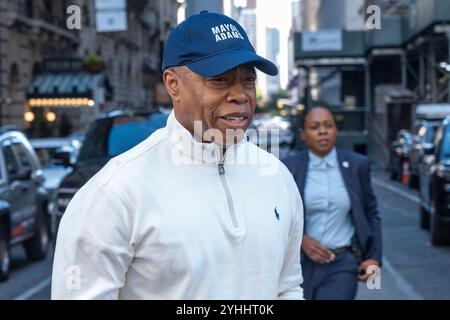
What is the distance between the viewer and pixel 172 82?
2.74 metres

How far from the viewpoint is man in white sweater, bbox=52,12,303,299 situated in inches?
95.7

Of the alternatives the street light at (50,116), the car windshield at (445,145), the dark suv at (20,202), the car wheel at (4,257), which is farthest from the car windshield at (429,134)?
the street light at (50,116)

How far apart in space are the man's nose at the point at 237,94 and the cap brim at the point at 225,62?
0.26 ft

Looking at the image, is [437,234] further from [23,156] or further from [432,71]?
[432,71]

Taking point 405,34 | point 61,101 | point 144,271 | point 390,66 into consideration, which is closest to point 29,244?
point 144,271

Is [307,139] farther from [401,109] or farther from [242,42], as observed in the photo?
[401,109]

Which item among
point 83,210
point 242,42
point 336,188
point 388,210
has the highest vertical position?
point 242,42

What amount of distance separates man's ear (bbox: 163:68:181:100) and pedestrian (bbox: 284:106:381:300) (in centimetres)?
316

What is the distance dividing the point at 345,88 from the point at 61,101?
2385 centimetres

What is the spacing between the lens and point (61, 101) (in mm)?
35375

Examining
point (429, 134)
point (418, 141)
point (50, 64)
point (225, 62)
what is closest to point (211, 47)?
point (225, 62)

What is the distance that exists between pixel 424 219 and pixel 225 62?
13735 millimetres

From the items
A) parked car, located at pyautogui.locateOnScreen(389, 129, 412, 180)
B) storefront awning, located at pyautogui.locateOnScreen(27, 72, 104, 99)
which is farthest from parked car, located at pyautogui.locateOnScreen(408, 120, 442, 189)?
storefront awning, located at pyautogui.locateOnScreen(27, 72, 104, 99)

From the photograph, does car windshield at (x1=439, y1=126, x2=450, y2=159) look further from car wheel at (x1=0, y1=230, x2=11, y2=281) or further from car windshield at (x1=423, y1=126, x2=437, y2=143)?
car wheel at (x1=0, y1=230, x2=11, y2=281)
